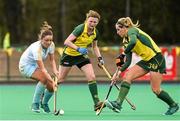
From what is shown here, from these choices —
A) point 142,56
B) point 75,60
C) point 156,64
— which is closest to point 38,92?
point 75,60

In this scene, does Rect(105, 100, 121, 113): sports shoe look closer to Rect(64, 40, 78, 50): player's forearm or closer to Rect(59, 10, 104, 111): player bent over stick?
Rect(59, 10, 104, 111): player bent over stick

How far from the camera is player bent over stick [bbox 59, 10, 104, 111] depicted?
14531mm

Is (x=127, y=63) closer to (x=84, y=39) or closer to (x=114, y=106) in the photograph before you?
(x=114, y=106)

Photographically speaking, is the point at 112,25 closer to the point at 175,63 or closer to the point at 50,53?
the point at 175,63

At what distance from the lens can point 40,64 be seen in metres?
14.1

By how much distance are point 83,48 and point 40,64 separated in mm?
946

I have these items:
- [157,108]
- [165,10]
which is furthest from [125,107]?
[165,10]

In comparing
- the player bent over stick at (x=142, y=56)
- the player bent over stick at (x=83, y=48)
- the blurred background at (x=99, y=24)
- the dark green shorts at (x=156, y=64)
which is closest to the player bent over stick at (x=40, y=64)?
the player bent over stick at (x=83, y=48)

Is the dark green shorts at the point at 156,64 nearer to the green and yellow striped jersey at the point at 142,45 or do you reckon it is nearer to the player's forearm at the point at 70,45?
the green and yellow striped jersey at the point at 142,45

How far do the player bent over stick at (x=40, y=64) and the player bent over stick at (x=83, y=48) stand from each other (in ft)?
1.23

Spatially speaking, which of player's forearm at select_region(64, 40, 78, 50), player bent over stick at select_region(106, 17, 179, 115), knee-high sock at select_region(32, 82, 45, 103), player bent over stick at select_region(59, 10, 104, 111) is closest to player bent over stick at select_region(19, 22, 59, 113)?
knee-high sock at select_region(32, 82, 45, 103)

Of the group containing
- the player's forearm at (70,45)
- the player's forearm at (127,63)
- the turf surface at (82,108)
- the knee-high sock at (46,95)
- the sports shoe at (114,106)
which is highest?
the player's forearm at (70,45)

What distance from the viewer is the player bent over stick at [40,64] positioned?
1422 cm

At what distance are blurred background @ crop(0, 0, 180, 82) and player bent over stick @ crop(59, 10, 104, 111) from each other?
12441mm
